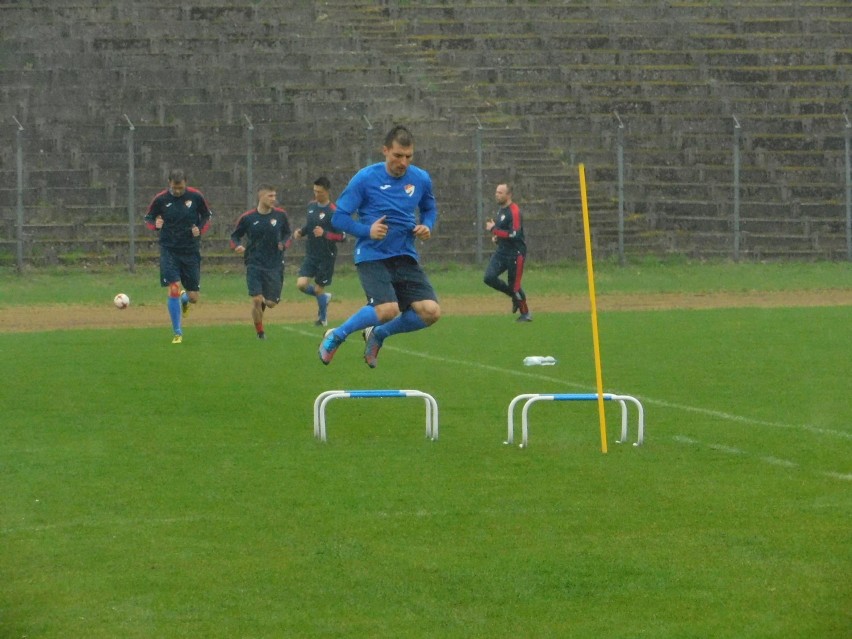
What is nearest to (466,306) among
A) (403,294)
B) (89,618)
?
(403,294)

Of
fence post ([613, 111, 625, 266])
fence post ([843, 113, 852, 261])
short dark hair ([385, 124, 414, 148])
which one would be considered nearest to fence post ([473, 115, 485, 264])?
fence post ([613, 111, 625, 266])

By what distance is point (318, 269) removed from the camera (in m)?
22.2

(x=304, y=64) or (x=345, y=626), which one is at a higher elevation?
(x=304, y=64)

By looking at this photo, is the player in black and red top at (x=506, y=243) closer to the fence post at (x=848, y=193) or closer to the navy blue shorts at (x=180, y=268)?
the navy blue shorts at (x=180, y=268)

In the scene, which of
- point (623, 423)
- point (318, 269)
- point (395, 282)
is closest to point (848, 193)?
point (318, 269)

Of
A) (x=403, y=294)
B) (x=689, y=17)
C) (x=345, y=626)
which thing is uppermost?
(x=689, y=17)

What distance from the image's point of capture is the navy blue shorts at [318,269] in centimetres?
2217

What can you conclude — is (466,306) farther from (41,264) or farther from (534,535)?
(534,535)

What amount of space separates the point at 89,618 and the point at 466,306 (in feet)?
64.5

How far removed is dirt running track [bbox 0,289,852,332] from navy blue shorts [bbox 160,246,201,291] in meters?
2.47

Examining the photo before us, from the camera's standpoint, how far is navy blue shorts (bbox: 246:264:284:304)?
64.4 feet

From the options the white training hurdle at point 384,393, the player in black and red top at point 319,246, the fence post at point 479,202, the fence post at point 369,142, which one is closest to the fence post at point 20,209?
the fence post at point 369,142

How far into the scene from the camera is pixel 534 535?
763cm

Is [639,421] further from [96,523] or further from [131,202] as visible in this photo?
[131,202]
